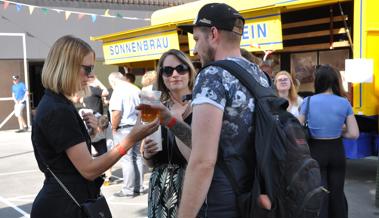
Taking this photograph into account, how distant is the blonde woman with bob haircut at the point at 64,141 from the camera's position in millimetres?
2283

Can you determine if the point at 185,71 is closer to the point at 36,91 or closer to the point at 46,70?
the point at 46,70

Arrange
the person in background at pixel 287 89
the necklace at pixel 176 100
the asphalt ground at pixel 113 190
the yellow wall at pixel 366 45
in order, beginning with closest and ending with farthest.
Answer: the necklace at pixel 176 100 → the person in background at pixel 287 89 → the asphalt ground at pixel 113 190 → the yellow wall at pixel 366 45

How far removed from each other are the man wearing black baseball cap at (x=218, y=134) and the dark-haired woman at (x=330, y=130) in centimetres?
256

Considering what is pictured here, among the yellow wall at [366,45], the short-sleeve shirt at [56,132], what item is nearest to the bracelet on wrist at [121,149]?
the short-sleeve shirt at [56,132]

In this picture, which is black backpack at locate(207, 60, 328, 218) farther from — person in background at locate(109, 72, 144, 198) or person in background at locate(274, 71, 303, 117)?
person in background at locate(109, 72, 144, 198)

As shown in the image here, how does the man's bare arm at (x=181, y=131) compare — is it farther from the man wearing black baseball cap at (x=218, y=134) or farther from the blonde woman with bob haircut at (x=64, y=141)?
the man wearing black baseball cap at (x=218, y=134)

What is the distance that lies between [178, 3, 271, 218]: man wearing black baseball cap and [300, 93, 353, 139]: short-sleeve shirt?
255cm

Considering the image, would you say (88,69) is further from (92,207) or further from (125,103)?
(125,103)

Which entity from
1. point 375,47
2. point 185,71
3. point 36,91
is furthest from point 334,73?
point 36,91

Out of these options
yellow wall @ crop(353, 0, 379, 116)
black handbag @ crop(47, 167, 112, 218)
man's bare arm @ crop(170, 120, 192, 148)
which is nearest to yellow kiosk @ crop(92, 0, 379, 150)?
yellow wall @ crop(353, 0, 379, 116)

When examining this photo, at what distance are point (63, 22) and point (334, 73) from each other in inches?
544

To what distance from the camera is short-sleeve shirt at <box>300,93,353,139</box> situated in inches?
173

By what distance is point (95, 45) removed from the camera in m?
17.3

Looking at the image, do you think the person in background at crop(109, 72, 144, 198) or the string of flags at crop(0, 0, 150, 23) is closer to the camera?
the person in background at crop(109, 72, 144, 198)
